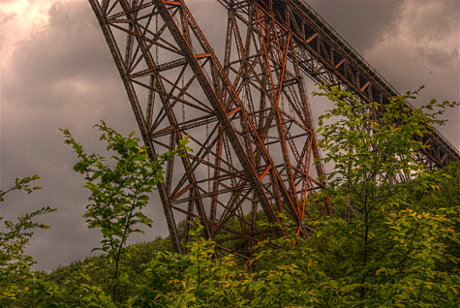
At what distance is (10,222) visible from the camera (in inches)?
368

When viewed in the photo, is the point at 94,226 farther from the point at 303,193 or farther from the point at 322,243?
the point at 303,193

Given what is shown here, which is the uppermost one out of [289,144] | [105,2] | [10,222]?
[105,2]

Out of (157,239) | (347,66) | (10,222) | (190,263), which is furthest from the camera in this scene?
(157,239)

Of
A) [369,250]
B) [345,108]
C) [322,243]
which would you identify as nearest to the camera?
[369,250]

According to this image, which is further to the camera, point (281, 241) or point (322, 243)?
point (322, 243)

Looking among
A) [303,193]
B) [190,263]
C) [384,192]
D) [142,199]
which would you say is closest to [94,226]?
[142,199]

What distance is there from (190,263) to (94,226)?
1.05 m

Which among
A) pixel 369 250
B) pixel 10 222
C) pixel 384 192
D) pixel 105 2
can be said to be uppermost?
pixel 105 2

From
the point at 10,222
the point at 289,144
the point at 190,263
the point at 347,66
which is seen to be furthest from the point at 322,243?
the point at 347,66

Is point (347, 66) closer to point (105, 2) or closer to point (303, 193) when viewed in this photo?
point (303, 193)

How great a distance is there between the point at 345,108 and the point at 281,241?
7.22 feet

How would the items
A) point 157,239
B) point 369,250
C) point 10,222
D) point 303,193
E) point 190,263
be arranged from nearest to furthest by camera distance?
1. point 190,263
2. point 369,250
3. point 10,222
4. point 303,193
5. point 157,239

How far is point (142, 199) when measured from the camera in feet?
16.1

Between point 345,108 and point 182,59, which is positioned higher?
point 182,59
